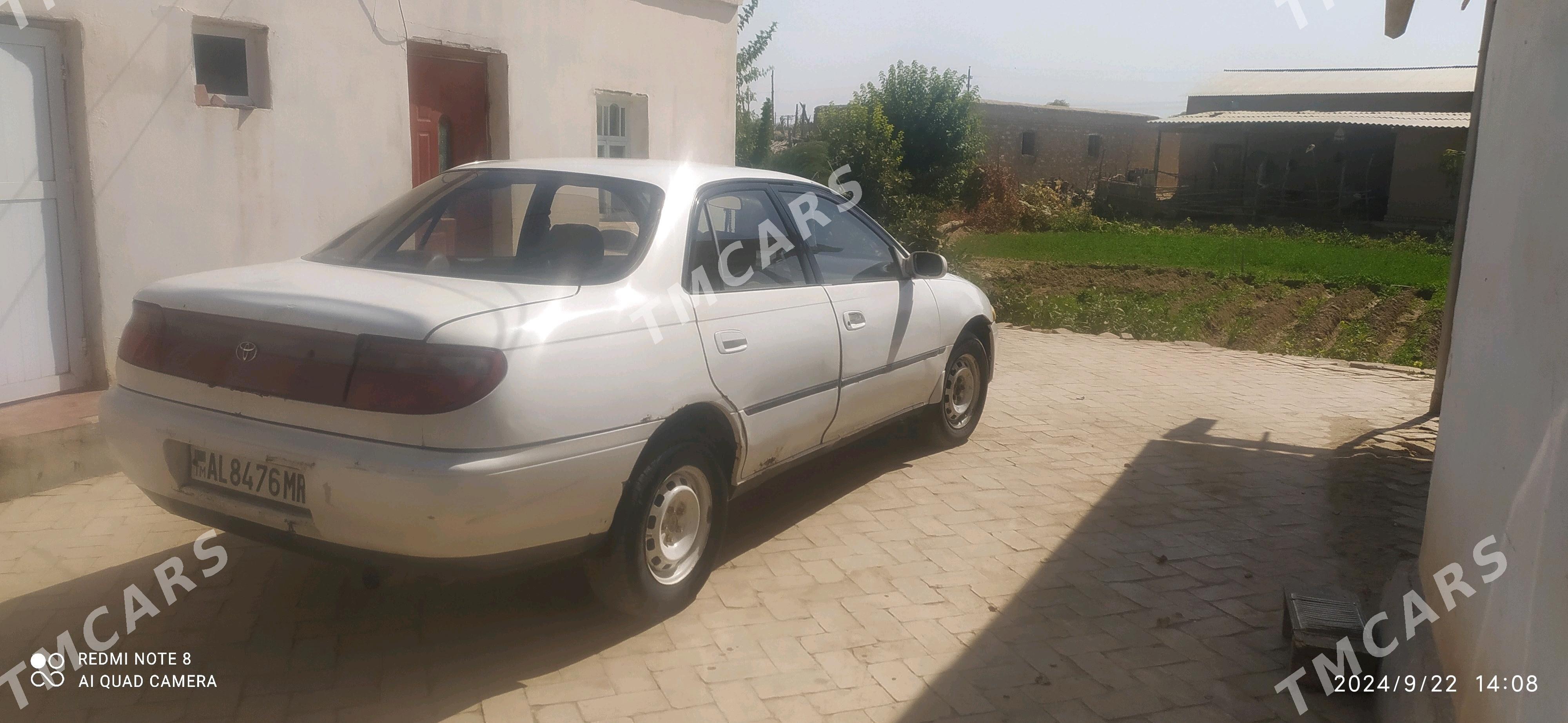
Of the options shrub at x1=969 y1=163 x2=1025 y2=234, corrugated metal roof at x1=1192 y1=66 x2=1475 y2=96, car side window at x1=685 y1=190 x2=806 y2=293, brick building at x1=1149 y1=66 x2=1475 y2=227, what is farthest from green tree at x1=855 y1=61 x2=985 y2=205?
car side window at x1=685 y1=190 x2=806 y2=293

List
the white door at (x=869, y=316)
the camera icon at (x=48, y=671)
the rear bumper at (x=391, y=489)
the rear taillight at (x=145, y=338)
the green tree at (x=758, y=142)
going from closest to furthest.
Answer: the rear bumper at (x=391, y=489) → the camera icon at (x=48, y=671) → the rear taillight at (x=145, y=338) → the white door at (x=869, y=316) → the green tree at (x=758, y=142)

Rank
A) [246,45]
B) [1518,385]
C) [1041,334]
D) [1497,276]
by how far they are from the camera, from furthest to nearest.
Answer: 1. [1041,334]
2. [246,45]
3. [1497,276]
4. [1518,385]

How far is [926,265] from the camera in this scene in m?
5.63

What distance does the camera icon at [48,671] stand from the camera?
346 centimetres

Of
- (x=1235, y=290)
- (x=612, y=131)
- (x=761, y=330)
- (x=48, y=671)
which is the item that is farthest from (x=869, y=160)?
(x=48, y=671)

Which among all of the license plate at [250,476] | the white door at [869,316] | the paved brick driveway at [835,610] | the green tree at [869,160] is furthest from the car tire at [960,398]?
the green tree at [869,160]

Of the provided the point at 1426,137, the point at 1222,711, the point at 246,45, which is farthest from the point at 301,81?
the point at 1426,137

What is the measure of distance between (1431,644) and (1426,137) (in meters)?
28.3

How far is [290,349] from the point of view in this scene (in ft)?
10.8

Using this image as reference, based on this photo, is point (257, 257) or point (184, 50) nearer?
point (184, 50)

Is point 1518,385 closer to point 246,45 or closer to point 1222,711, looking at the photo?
point 1222,711

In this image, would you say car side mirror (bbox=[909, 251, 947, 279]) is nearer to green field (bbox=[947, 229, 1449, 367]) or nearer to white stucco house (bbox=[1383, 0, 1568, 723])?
white stucco house (bbox=[1383, 0, 1568, 723])

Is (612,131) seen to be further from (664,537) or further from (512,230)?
(664,537)

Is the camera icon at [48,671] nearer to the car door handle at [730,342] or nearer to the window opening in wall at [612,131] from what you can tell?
the car door handle at [730,342]
